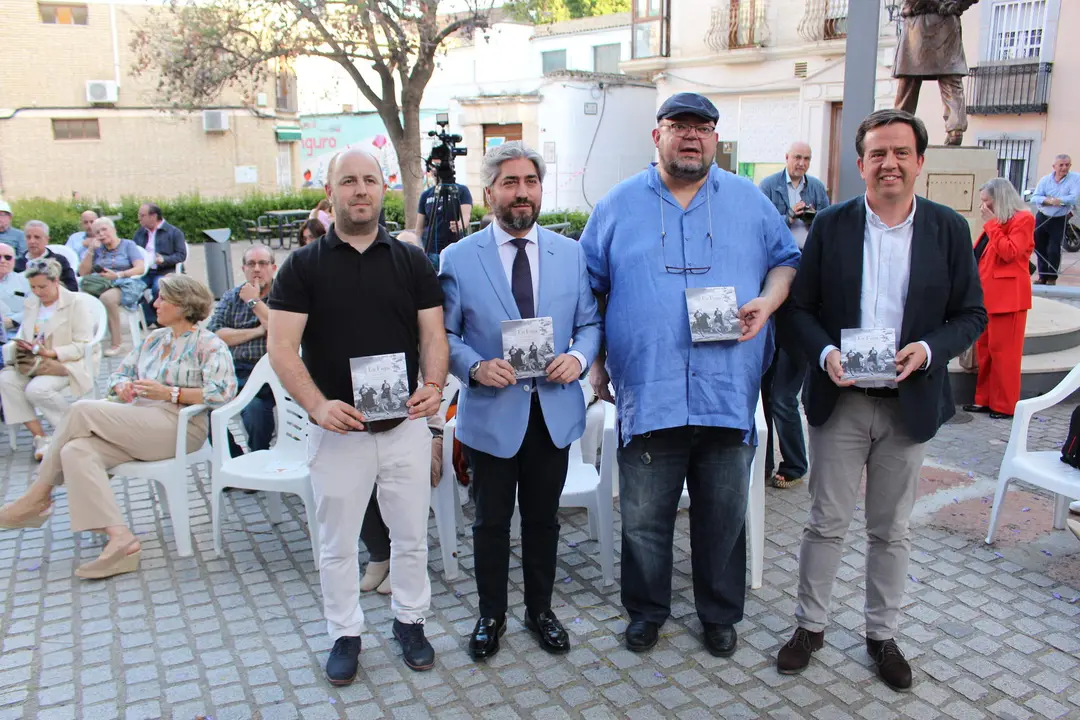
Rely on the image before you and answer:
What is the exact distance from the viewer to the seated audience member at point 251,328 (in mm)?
5309

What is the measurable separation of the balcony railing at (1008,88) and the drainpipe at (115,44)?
81.2 ft

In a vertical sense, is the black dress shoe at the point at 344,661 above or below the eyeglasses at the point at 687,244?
below

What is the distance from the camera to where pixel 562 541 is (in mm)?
4699

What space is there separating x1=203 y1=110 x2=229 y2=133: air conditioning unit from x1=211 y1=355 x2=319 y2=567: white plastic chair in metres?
27.9

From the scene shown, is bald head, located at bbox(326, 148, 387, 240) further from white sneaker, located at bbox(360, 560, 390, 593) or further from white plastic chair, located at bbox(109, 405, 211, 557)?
white plastic chair, located at bbox(109, 405, 211, 557)

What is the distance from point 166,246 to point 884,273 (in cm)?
933

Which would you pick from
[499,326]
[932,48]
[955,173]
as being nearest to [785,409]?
[499,326]

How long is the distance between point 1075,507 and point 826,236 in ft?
5.96

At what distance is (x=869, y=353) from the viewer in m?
3.00

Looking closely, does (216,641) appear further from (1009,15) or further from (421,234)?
(1009,15)

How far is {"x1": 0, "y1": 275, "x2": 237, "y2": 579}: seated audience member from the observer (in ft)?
14.4

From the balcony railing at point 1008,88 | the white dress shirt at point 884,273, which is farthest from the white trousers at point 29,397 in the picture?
the balcony railing at point 1008,88

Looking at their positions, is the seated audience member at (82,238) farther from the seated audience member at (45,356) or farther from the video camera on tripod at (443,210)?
the video camera on tripod at (443,210)

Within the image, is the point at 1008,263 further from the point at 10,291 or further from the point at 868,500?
the point at 10,291
